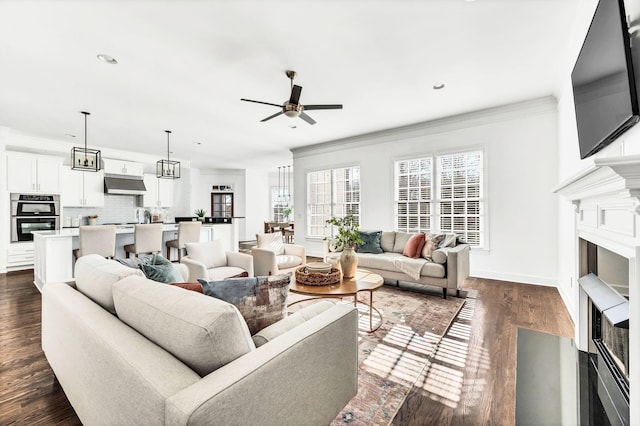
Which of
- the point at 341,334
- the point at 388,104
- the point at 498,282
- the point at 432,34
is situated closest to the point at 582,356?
the point at 341,334

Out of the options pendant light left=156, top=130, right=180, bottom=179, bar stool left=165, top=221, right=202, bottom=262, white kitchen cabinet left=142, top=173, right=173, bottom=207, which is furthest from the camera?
white kitchen cabinet left=142, top=173, right=173, bottom=207

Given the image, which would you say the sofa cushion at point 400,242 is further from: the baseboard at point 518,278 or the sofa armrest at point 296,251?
the sofa armrest at point 296,251

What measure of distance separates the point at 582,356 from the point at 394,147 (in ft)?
14.3

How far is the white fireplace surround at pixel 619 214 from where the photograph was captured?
40.8 inches

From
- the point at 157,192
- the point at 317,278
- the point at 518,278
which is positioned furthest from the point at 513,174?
the point at 157,192

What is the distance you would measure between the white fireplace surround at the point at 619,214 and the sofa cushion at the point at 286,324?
51.7 inches

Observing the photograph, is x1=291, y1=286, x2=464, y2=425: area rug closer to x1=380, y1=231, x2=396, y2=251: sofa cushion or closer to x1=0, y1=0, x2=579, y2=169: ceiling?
x1=380, y1=231, x2=396, y2=251: sofa cushion

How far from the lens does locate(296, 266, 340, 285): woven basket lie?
106 inches

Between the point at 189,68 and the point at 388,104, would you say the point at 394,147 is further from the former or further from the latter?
the point at 189,68

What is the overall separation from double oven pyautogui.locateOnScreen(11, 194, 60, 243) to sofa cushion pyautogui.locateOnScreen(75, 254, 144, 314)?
5573 mm

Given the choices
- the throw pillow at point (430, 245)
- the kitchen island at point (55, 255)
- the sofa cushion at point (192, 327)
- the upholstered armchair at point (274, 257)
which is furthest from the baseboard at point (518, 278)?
the kitchen island at point (55, 255)

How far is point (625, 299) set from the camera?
1.57 m

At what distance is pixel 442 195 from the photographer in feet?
17.0

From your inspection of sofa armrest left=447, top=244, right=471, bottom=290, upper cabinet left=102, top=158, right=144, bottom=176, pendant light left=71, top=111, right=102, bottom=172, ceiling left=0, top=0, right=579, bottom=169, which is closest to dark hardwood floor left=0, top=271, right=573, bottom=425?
sofa armrest left=447, top=244, right=471, bottom=290
